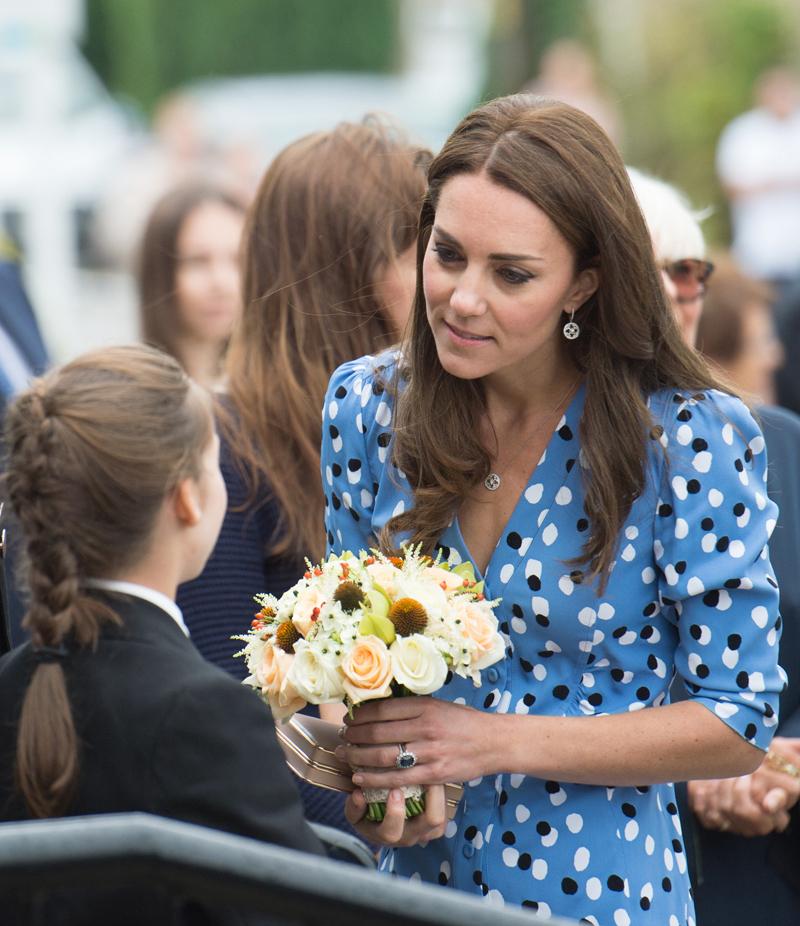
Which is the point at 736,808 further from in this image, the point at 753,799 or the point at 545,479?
the point at 545,479

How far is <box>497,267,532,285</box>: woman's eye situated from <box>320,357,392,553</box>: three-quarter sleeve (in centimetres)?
40

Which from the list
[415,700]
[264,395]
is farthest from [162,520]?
[264,395]

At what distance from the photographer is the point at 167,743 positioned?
2318 millimetres

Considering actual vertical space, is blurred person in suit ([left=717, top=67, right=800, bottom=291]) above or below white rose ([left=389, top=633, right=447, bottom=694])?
above

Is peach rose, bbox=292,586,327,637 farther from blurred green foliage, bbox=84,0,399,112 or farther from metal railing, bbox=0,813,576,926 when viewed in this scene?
blurred green foliage, bbox=84,0,399,112

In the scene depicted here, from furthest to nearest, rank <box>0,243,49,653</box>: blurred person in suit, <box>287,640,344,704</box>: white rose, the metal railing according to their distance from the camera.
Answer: <box>0,243,49,653</box>: blurred person in suit → <box>287,640,344,704</box>: white rose → the metal railing

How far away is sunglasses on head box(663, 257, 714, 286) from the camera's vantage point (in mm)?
3689

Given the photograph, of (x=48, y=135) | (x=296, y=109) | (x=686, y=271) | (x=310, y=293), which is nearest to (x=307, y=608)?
(x=310, y=293)

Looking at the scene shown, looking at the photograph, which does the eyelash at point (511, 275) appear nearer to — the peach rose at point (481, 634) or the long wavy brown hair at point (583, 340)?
the long wavy brown hair at point (583, 340)

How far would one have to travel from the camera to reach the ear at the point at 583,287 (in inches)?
109

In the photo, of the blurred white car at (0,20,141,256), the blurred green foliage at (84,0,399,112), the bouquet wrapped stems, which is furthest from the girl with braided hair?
the blurred green foliage at (84,0,399,112)

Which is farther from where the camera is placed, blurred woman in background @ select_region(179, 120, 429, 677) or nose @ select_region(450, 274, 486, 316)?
blurred woman in background @ select_region(179, 120, 429, 677)

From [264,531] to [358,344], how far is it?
0.50 metres

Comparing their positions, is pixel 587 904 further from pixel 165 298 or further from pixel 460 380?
pixel 165 298
